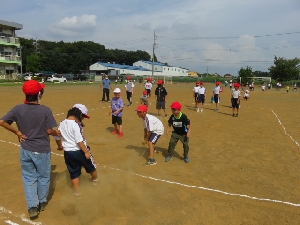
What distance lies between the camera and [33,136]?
372 centimetres

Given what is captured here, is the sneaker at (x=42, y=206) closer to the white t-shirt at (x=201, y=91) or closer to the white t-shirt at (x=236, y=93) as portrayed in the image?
the white t-shirt at (x=236, y=93)

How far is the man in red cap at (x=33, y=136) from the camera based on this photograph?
143 inches

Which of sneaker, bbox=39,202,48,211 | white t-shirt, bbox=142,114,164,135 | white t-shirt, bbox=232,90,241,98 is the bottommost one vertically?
sneaker, bbox=39,202,48,211

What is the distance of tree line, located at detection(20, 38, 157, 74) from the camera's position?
6894cm

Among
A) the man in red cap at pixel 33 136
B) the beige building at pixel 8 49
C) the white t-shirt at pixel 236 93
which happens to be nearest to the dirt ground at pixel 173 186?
the man in red cap at pixel 33 136

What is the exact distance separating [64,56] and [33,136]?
→ 79699 millimetres

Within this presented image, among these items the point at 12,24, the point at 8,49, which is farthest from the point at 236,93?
the point at 12,24

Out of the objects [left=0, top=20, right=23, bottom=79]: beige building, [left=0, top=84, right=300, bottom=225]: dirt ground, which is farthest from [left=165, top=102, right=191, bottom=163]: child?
[left=0, top=20, right=23, bottom=79]: beige building

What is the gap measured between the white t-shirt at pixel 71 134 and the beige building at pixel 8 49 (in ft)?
149

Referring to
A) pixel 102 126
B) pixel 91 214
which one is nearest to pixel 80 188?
pixel 91 214

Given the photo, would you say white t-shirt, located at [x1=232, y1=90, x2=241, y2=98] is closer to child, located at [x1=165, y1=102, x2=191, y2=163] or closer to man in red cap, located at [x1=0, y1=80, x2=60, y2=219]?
child, located at [x1=165, y1=102, x2=191, y2=163]

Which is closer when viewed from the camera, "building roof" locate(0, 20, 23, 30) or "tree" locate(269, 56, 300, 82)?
"building roof" locate(0, 20, 23, 30)

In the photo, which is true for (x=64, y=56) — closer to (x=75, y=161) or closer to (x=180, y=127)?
(x=180, y=127)

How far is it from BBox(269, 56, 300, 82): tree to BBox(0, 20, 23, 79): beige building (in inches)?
1987
